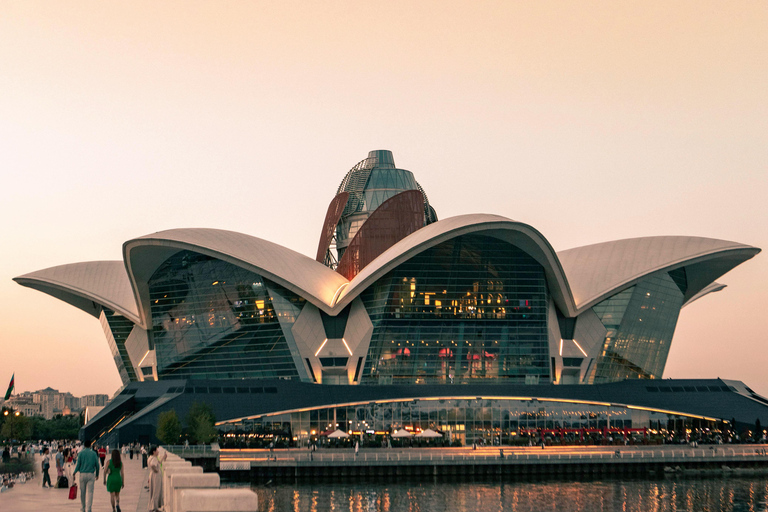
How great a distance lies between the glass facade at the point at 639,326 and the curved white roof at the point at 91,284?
43.8 metres

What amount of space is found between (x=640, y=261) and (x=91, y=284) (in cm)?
5245

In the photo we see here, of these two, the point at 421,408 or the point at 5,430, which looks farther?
the point at 5,430

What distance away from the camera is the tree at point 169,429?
5881cm

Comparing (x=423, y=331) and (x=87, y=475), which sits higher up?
(x=423, y=331)

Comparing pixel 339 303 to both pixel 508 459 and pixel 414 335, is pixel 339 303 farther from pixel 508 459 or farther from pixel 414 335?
pixel 508 459

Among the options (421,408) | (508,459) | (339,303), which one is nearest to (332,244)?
(339,303)

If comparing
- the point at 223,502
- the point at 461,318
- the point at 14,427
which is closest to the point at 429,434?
A: the point at 461,318

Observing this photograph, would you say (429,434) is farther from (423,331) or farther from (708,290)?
(708,290)

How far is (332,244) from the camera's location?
10200 centimetres

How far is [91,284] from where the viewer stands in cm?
8325

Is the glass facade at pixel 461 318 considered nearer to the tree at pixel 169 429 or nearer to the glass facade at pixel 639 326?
the glass facade at pixel 639 326

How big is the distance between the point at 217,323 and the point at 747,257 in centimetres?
4867

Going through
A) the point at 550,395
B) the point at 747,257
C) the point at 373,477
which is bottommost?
the point at 373,477

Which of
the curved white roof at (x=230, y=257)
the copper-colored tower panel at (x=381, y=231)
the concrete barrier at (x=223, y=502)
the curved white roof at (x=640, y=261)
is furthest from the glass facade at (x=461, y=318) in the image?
the concrete barrier at (x=223, y=502)
